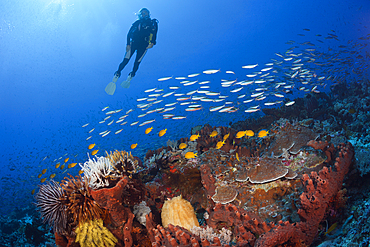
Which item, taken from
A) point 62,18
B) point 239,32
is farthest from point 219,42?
point 62,18

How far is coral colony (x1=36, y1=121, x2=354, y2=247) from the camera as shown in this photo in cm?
253

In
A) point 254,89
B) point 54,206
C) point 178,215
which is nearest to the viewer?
point 54,206

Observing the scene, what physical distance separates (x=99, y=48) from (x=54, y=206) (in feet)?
162

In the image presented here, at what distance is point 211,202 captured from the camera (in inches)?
161

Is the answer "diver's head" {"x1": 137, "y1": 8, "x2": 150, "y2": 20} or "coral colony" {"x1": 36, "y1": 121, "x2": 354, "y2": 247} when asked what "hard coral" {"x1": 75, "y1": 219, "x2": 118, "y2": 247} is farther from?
"diver's head" {"x1": 137, "y1": 8, "x2": 150, "y2": 20}

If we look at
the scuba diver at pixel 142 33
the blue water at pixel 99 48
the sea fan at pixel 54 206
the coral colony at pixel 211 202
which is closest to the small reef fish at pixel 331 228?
the coral colony at pixel 211 202

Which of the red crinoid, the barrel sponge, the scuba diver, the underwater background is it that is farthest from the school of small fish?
the underwater background

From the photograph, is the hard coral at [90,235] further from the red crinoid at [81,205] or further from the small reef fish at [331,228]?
the small reef fish at [331,228]

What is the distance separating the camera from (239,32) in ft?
157

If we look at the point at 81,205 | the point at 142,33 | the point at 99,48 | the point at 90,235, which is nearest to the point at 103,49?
the point at 99,48

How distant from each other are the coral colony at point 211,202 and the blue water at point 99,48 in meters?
24.3

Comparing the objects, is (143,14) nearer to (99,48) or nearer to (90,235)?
(90,235)

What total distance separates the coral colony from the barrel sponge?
19mm

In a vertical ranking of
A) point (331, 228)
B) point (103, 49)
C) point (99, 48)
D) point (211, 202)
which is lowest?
point (331, 228)
